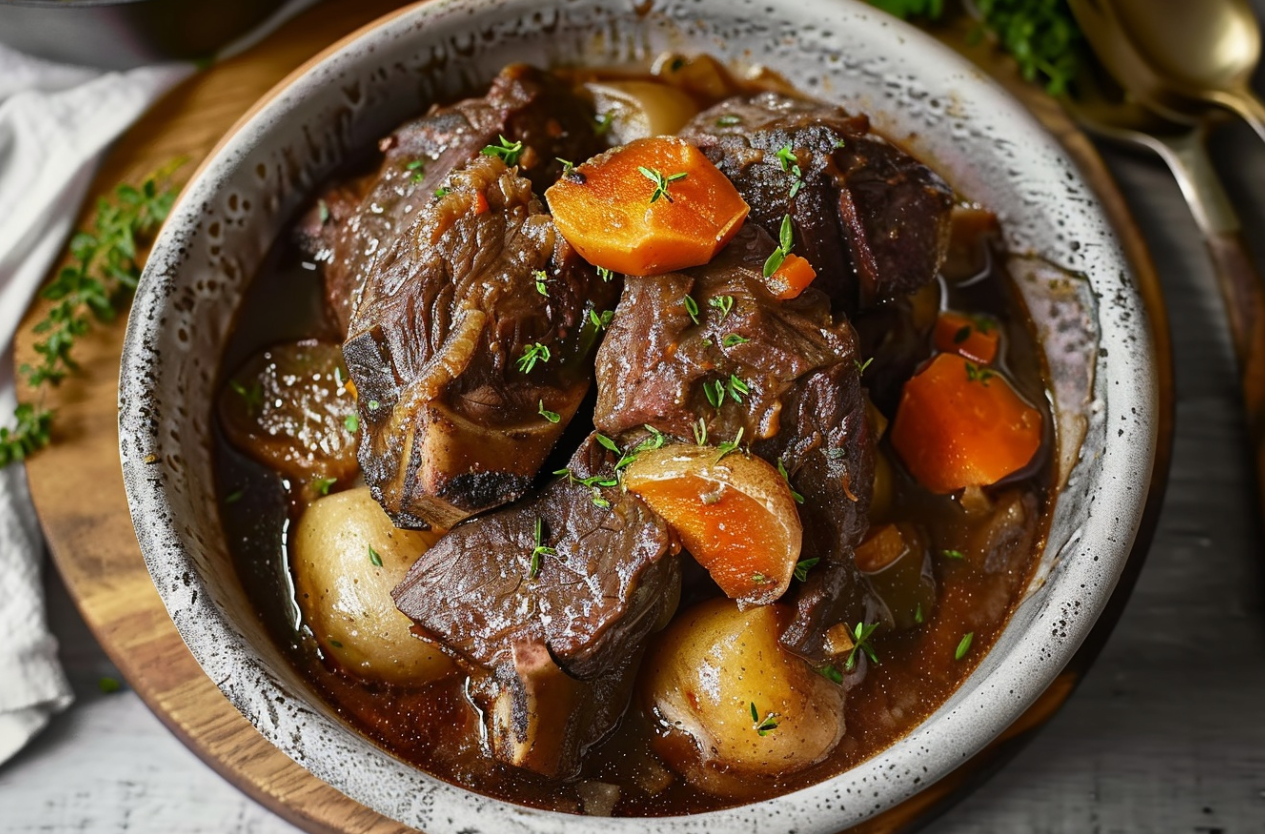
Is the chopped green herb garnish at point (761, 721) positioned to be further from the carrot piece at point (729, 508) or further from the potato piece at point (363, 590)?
the potato piece at point (363, 590)

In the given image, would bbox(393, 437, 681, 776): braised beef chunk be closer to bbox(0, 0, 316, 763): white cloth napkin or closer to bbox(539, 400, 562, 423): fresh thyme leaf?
bbox(539, 400, 562, 423): fresh thyme leaf

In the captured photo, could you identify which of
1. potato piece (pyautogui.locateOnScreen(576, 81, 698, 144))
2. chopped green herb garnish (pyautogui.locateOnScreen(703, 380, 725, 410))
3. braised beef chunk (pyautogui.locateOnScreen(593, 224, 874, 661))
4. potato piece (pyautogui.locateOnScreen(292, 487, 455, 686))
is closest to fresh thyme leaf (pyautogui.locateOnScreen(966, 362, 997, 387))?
braised beef chunk (pyautogui.locateOnScreen(593, 224, 874, 661))

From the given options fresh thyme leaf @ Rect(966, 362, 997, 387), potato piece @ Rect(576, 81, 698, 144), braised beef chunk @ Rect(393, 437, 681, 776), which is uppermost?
potato piece @ Rect(576, 81, 698, 144)

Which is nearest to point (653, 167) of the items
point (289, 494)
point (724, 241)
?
point (724, 241)

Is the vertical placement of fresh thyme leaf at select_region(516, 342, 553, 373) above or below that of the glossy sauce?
above

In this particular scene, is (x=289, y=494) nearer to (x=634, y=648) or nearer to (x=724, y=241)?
(x=634, y=648)

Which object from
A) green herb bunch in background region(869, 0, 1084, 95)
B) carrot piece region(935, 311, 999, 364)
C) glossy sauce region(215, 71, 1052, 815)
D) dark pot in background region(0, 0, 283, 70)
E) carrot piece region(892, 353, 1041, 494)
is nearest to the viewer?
glossy sauce region(215, 71, 1052, 815)

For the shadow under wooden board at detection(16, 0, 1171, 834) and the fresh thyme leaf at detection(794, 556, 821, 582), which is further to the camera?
the shadow under wooden board at detection(16, 0, 1171, 834)
